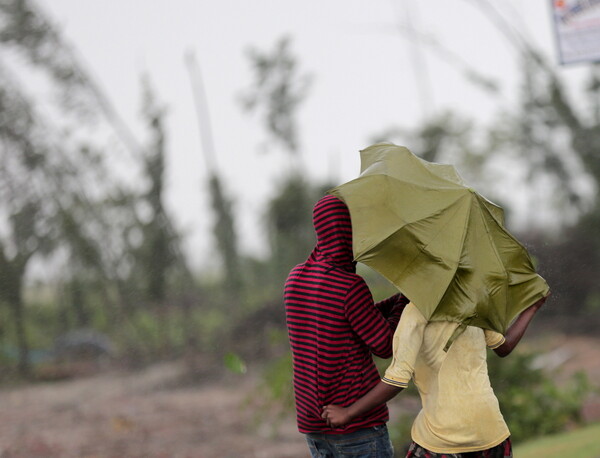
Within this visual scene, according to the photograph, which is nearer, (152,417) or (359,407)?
(359,407)

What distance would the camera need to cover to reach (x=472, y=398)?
8.54ft

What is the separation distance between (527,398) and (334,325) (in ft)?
17.0

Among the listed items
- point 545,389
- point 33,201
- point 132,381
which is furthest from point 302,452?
point 33,201

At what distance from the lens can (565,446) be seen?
607cm

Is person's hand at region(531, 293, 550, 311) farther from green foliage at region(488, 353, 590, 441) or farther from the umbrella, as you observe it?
green foliage at region(488, 353, 590, 441)

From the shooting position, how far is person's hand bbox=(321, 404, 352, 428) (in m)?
2.58

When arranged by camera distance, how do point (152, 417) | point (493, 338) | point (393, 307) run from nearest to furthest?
point (493, 338) < point (393, 307) < point (152, 417)

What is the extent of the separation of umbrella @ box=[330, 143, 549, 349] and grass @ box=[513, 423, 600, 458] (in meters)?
3.31

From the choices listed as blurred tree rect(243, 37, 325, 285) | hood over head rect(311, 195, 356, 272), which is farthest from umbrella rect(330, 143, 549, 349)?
blurred tree rect(243, 37, 325, 285)

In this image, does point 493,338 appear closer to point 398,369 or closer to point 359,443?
point 398,369

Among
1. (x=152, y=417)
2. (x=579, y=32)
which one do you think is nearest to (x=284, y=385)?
(x=579, y=32)

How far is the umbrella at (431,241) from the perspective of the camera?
2.51m

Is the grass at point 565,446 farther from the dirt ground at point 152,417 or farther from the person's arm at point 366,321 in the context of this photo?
the person's arm at point 366,321

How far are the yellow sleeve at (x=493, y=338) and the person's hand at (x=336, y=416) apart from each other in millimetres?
571
